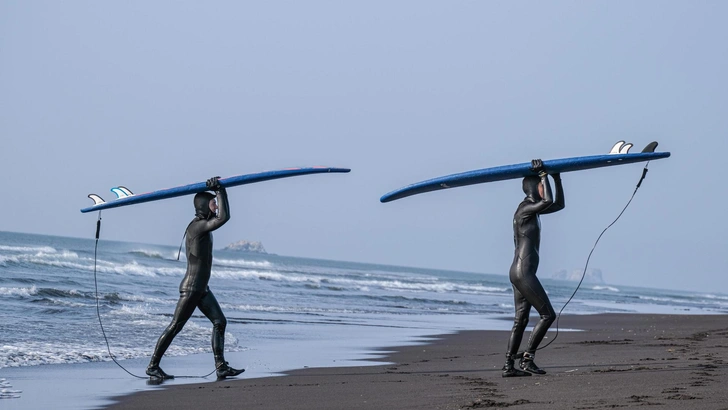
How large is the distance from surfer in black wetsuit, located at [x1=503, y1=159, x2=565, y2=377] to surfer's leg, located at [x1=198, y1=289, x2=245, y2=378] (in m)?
2.78

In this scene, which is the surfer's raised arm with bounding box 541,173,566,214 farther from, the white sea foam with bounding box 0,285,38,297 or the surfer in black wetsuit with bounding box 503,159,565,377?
the white sea foam with bounding box 0,285,38,297

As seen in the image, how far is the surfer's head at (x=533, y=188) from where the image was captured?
8.40 m

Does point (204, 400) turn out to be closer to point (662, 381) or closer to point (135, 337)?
point (662, 381)

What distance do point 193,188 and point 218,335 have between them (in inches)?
60.8

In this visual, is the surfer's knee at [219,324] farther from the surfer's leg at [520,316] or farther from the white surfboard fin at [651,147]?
the white surfboard fin at [651,147]

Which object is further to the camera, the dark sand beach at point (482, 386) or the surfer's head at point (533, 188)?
the surfer's head at point (533, 188)

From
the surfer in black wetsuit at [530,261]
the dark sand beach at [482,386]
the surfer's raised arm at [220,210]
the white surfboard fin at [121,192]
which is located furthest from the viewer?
the white surfboard fin at [121,192]

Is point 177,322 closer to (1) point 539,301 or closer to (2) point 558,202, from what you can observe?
(1) point 539,301

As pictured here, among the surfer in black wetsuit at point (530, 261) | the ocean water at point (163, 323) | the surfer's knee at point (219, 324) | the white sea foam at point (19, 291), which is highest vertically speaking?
the surfer in black wetsuit at point (530, 261)

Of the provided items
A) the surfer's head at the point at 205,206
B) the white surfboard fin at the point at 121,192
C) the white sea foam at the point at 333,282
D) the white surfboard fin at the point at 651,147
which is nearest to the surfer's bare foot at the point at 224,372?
the surfer's head at the point at 205,206

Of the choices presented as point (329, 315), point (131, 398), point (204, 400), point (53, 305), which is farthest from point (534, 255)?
point (329, 315)

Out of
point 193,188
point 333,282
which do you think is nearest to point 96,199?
point 193,188

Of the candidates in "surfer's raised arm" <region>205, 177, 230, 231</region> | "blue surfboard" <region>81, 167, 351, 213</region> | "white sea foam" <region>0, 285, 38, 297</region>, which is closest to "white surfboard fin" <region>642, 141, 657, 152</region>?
"blue surfboard" <region>81, 167, 351, 213</region>

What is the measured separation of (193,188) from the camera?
30.1 ft
